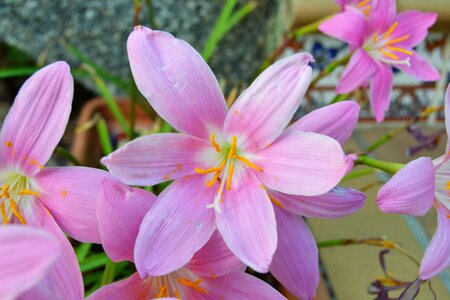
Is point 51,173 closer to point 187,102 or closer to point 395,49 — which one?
point 187,102

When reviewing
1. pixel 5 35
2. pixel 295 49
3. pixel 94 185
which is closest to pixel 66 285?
pixel 94 185

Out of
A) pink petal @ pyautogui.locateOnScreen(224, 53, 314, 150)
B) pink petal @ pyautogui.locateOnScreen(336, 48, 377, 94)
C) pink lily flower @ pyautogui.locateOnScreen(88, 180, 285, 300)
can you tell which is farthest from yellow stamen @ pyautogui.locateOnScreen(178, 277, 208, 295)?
pink petal @ pyautogui.locateOnScreen(336, 48, 377, 94)

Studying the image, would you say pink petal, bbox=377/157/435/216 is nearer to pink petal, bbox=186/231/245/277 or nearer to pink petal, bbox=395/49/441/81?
pink petal, bbox=186/231/245/277

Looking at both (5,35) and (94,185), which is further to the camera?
(5,35)

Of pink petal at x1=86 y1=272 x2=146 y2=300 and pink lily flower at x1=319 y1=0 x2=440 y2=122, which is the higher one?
pink lily flower at x1=319 y1=0 x2=440 y2=122

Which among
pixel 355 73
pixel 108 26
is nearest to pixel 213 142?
pixel 355 73

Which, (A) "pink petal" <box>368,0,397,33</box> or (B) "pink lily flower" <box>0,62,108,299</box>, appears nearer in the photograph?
(B) "pink lily flower" <box>0,62,108,299</box>
